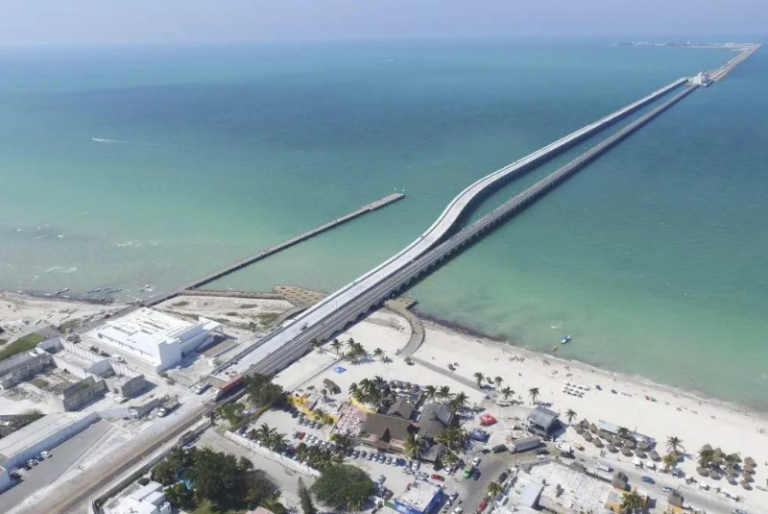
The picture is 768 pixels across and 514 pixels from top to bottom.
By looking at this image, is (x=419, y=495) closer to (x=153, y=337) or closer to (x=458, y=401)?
(x=458, y=401)

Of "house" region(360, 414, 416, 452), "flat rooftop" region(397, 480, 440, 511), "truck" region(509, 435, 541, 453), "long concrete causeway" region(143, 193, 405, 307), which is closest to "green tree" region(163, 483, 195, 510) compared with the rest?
"house" region(360, 414, 416, 452)

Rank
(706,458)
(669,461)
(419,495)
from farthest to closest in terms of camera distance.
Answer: (706,458) → (669,461) → (419,495)

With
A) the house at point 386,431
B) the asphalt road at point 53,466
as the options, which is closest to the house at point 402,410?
the house at point 386,431

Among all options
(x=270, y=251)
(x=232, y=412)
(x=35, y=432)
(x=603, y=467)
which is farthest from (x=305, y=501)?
(x=270, y=251)

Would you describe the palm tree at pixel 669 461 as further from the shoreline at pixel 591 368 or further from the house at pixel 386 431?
the house at pixel 386 431

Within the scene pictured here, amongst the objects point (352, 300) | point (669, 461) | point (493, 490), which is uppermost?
point (352, 300)
